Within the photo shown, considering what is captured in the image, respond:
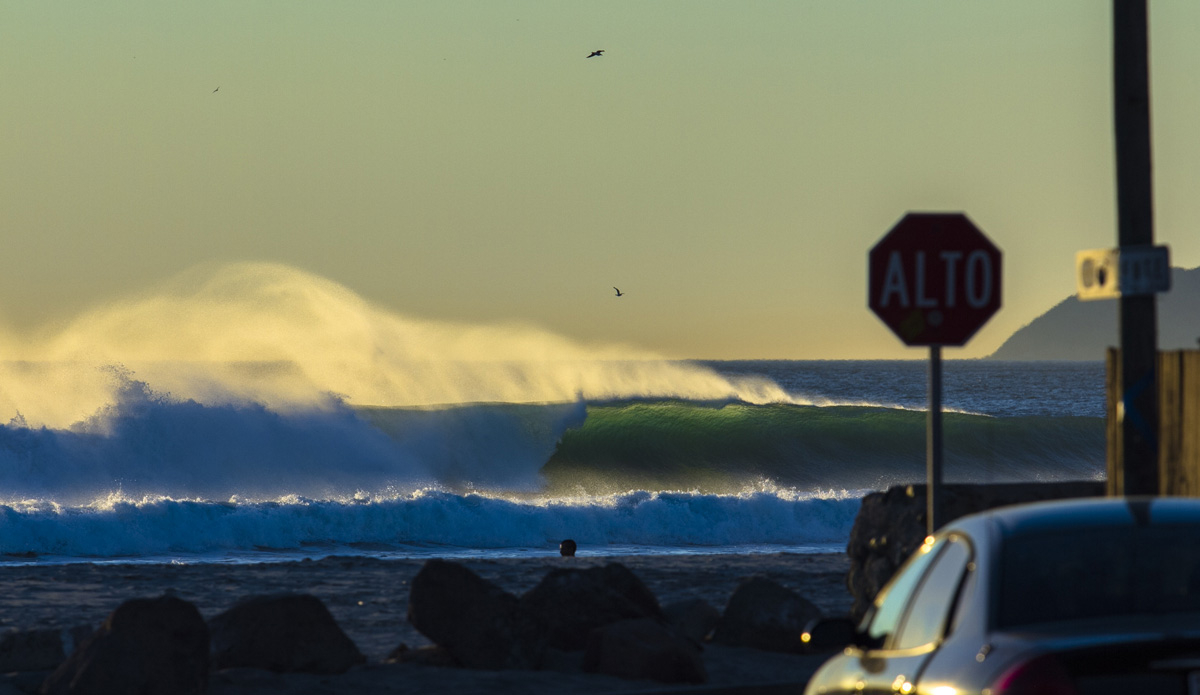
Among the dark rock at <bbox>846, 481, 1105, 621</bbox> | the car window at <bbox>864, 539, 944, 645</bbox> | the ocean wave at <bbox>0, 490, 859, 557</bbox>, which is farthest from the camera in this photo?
the ocean wave at <bbox>0, 490, 859, 557</bbox>

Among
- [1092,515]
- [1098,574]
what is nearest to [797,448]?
[1092,515]

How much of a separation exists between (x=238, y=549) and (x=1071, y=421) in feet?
117

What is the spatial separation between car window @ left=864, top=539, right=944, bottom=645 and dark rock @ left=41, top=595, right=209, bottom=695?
5103 millimetres

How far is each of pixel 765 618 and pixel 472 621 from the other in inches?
86.6

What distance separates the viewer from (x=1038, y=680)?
Answer: 321 cm

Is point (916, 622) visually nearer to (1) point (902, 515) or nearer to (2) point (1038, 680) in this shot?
(2) point (1038, 680)

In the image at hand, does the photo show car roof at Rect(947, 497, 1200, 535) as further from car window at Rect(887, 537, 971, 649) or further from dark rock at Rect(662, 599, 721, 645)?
dark rock at Rect(662, 599, 721, 645)

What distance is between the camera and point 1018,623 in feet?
11.8

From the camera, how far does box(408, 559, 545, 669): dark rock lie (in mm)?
9734

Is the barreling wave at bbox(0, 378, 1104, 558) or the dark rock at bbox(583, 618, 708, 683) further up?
the barreling wave at bbox(0, 378, 1104, 558)

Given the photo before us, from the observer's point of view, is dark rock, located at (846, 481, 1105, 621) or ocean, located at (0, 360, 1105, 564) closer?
dark rock, located at (846, 481, 1105, 621)

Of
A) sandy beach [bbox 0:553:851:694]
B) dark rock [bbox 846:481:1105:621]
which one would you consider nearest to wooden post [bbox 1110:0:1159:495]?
dark rock [bbox 846:481:1105:621]

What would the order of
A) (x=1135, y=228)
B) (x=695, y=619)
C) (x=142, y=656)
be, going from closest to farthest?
(x=1135, y=228), (x=142, y=656), (x=695, y=619)

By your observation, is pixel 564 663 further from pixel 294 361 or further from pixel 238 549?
pixel 294 361
